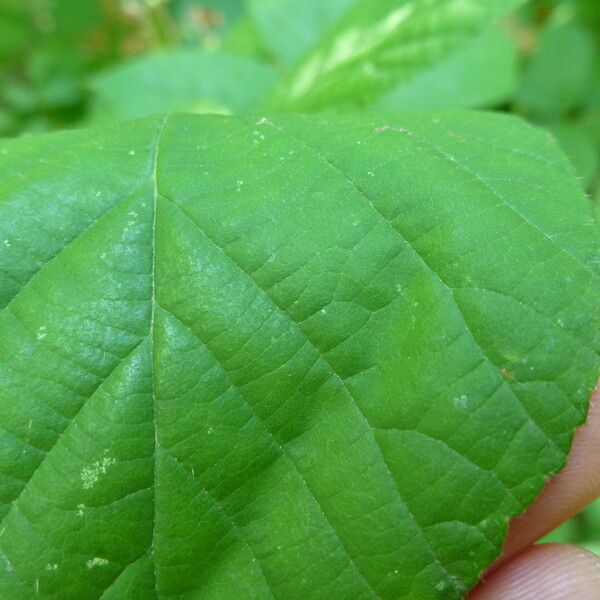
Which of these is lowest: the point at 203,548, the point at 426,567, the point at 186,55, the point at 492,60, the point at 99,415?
the point at 426,567

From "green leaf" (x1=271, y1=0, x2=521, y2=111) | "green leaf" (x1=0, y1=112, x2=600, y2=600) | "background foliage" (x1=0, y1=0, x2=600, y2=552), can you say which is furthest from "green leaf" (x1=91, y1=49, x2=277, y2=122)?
"green leaf" (x1=0, y1=112, x2=600, y2=600)

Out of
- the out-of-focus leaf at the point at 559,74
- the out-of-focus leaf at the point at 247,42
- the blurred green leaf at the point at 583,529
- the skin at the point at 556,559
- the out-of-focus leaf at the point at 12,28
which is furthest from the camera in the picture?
the out-of-focus leaf at the point at 12,28

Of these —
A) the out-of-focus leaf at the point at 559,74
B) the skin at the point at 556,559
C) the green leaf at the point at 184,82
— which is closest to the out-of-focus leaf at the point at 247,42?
the green leaf at the point at 184,82

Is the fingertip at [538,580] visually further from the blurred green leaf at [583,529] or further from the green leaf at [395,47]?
the green leaf at [395,47]

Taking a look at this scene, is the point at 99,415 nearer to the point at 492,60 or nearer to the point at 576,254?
the point at 576,254

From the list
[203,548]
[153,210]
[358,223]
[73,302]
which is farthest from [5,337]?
[358,223]

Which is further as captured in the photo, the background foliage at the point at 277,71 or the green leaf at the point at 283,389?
the background foliage at the point at 277,71

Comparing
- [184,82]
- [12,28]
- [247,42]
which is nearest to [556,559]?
[184,82]
